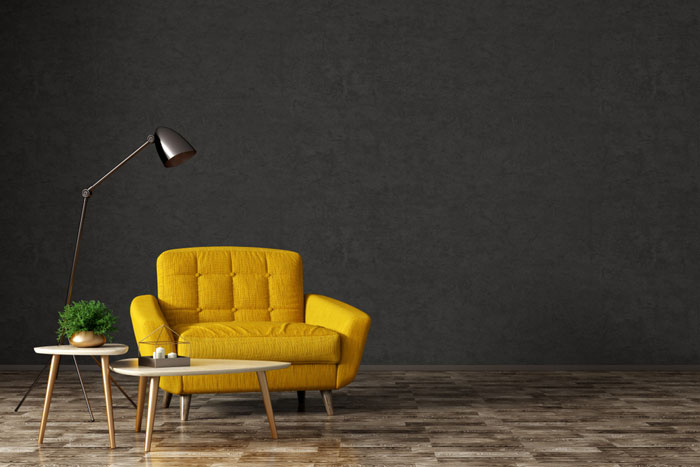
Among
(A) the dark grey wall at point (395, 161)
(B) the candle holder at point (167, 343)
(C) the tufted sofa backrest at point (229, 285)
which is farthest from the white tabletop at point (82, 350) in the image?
(A) the dark grey wall at point (395, 161)

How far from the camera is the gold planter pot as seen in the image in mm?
3207

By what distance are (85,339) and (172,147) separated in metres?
1.08

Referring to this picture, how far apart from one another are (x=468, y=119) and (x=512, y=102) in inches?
13.6

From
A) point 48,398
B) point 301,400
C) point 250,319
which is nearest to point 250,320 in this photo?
point 250,319

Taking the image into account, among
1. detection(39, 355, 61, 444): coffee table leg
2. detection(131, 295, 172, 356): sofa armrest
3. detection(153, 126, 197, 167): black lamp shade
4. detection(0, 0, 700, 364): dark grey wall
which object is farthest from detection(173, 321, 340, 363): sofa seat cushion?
detection(0, 0, 700, 364): dark grey wall

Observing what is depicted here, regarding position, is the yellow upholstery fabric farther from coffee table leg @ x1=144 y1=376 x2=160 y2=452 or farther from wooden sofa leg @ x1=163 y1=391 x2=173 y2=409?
coffee table leg @ x1=144 y1=376 x2=160 y2=452

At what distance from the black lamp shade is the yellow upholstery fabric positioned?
612 millimetres

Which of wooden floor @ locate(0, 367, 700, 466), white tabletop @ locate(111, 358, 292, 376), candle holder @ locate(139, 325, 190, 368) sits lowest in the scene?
wooden floor @ locate(0, 367, 700, 466)

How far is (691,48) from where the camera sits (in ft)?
18.4

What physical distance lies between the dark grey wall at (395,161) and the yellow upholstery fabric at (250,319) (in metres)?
1.28

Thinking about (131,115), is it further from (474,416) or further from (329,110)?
(474,416)

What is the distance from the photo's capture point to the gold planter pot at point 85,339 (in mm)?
3207

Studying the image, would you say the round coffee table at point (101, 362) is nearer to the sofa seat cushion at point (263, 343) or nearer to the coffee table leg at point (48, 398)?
the coffee table leg at point (48, 398)

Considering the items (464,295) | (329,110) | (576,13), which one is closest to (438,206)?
(464,295)
